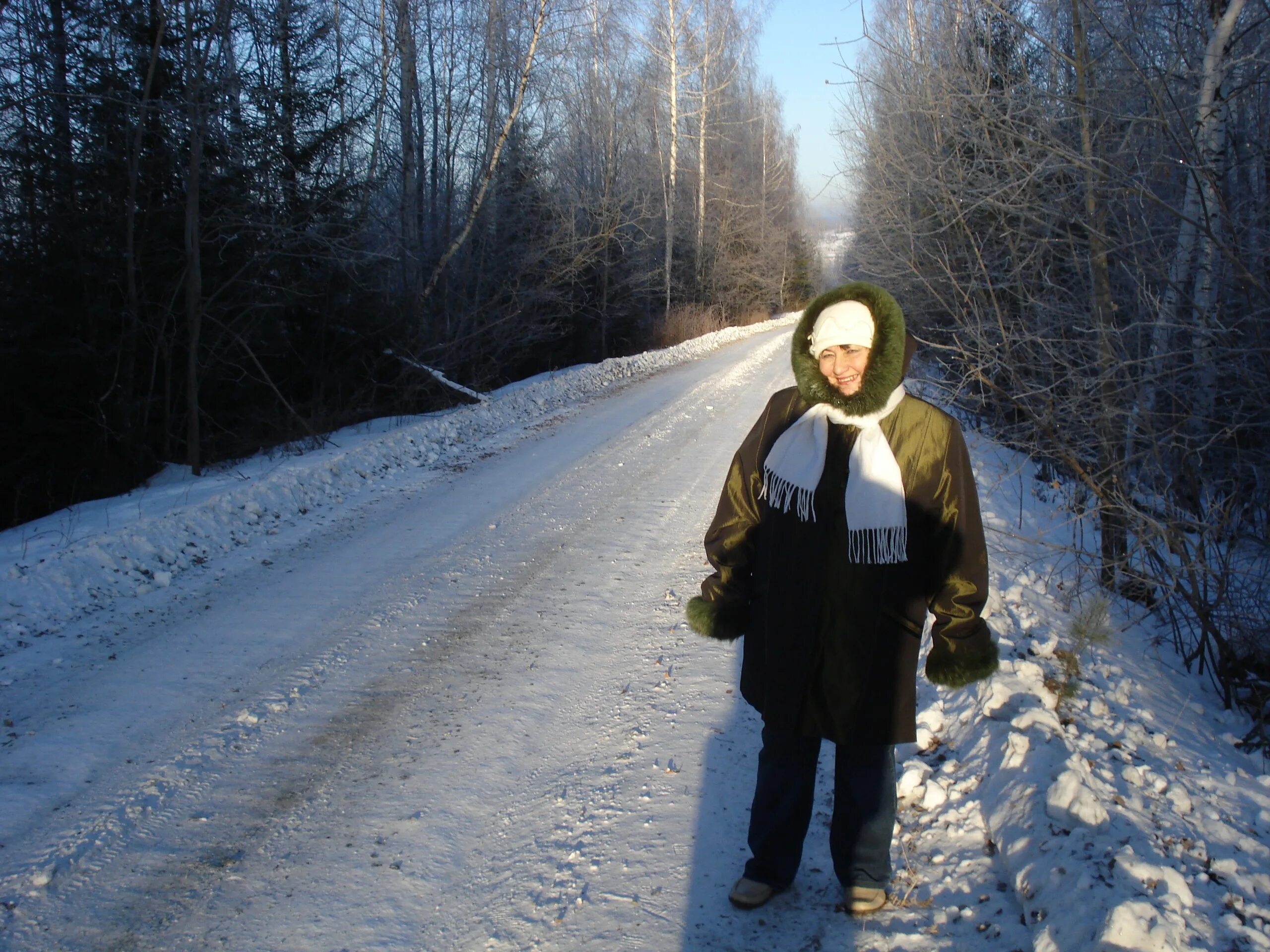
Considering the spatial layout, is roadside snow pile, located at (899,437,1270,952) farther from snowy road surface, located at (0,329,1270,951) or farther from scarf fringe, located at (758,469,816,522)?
scarf fringe, located at (758,469,816,522)

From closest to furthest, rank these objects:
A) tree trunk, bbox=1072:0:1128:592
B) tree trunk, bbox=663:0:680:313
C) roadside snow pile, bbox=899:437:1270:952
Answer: roadside snow pile, bbox=899:437:1270:952
tree trunk, bbox=1072:0:1128:592
tree trunk, bbox=663:0:680:313

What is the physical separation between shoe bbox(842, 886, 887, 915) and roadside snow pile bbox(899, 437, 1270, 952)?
1.45ft

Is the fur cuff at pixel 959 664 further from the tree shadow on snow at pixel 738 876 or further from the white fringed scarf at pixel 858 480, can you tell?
the tree shadow on snow at pixel 738 876

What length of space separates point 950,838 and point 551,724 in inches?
73.3

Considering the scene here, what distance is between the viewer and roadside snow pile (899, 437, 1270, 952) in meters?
2.50

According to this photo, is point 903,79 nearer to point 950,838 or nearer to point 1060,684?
point 1060,684

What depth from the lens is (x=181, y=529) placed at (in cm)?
683

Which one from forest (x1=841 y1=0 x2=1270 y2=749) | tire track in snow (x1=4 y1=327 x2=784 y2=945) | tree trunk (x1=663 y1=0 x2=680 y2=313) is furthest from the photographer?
tree trunk (x1=663 y1=0 x2=680 y2=313)

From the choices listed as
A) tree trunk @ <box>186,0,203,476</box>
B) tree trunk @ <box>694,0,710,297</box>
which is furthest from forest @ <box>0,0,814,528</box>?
tree trunk @ <box>694,0,710,297</box>

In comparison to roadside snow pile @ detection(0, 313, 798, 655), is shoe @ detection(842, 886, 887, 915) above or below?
below

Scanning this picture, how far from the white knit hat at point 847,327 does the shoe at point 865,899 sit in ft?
5.78

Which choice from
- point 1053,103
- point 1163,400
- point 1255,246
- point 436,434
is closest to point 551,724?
point 1163,400

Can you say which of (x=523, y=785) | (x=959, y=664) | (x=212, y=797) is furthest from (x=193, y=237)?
(x=959, y=664)

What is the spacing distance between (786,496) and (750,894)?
1351 millimetres
